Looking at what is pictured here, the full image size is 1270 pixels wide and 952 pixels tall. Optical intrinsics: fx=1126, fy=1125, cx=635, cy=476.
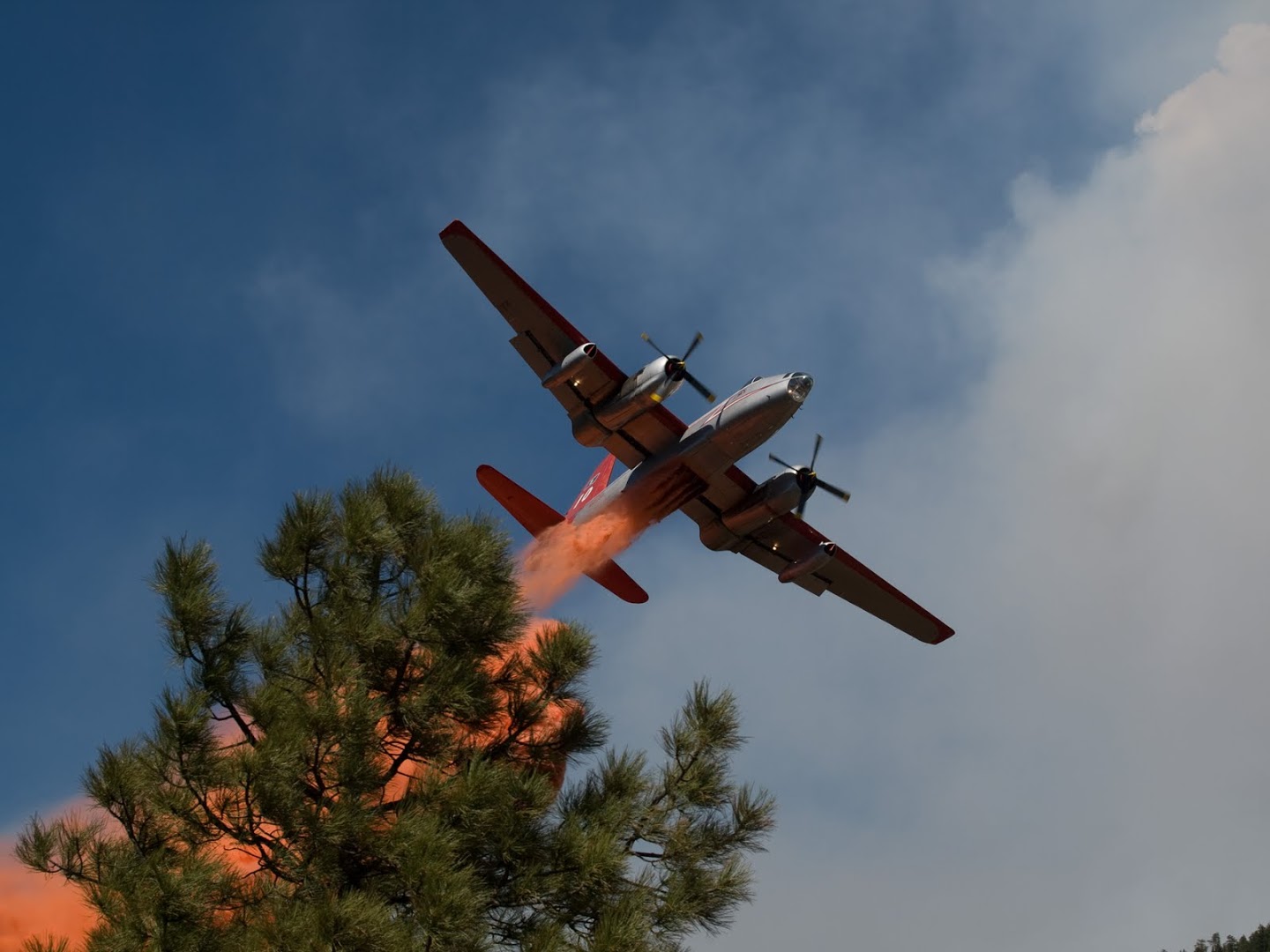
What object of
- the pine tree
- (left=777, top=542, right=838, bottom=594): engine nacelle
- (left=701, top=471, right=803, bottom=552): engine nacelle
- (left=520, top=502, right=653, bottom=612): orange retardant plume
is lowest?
the pine tree

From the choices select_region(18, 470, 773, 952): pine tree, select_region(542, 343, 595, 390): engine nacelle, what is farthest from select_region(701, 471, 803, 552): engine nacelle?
select_region(18, 470, 773, 952): pine tree

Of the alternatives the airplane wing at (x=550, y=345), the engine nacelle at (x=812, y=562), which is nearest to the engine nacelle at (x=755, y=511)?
the engine nacelle at (x=812, y=562)

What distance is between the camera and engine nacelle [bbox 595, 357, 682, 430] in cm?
2366

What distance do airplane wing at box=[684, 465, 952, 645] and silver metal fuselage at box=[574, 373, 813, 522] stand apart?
1618 mm

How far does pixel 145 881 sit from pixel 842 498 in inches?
782

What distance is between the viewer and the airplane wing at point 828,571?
27.8m

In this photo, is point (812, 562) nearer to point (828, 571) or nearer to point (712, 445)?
point (828, 571)

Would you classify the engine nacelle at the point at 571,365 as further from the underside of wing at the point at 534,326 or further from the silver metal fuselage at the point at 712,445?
the silver metal fuselage at the point at 712,445

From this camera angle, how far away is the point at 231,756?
9648mm

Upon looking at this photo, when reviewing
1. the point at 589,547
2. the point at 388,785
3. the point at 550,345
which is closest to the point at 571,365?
the point at 550,345

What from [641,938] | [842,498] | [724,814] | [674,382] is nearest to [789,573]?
[842,498]

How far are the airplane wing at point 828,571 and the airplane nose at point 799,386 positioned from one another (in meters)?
4.71

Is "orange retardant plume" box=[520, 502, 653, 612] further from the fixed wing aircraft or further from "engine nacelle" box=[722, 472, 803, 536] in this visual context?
"engine nacelle" box=[722, 472, 803, 536]

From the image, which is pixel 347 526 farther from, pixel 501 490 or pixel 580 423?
pixel 501 490
